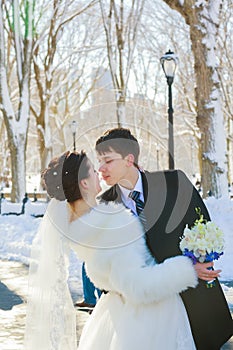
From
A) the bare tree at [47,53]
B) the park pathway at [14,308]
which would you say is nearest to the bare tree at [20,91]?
the bare tree at [47,53]

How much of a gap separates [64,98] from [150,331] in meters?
37.1

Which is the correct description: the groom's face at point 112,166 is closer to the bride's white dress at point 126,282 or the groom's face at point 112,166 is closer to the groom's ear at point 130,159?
the groom's ear at point 130,159

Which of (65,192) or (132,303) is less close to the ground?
(65,192)

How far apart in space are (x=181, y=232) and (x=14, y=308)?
449 cm

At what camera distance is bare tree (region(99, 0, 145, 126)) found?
90.3ft

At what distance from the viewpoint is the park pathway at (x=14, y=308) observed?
6.36 metres

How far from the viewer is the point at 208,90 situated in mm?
15961

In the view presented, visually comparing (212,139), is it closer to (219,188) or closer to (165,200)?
(219,188)

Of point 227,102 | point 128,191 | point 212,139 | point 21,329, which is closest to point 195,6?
point 212,139

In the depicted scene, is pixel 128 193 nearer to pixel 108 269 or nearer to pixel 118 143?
pixel 118 143

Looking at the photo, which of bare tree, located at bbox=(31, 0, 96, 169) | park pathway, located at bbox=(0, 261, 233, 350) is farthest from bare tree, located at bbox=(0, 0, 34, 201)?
park pathway, located at bbox=(0, 261, 233, 350)

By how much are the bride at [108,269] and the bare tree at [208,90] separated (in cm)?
1231

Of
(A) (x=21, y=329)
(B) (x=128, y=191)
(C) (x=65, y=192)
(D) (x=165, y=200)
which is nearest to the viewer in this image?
(C) (x=65, y=192)

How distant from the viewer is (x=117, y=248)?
3377mm
